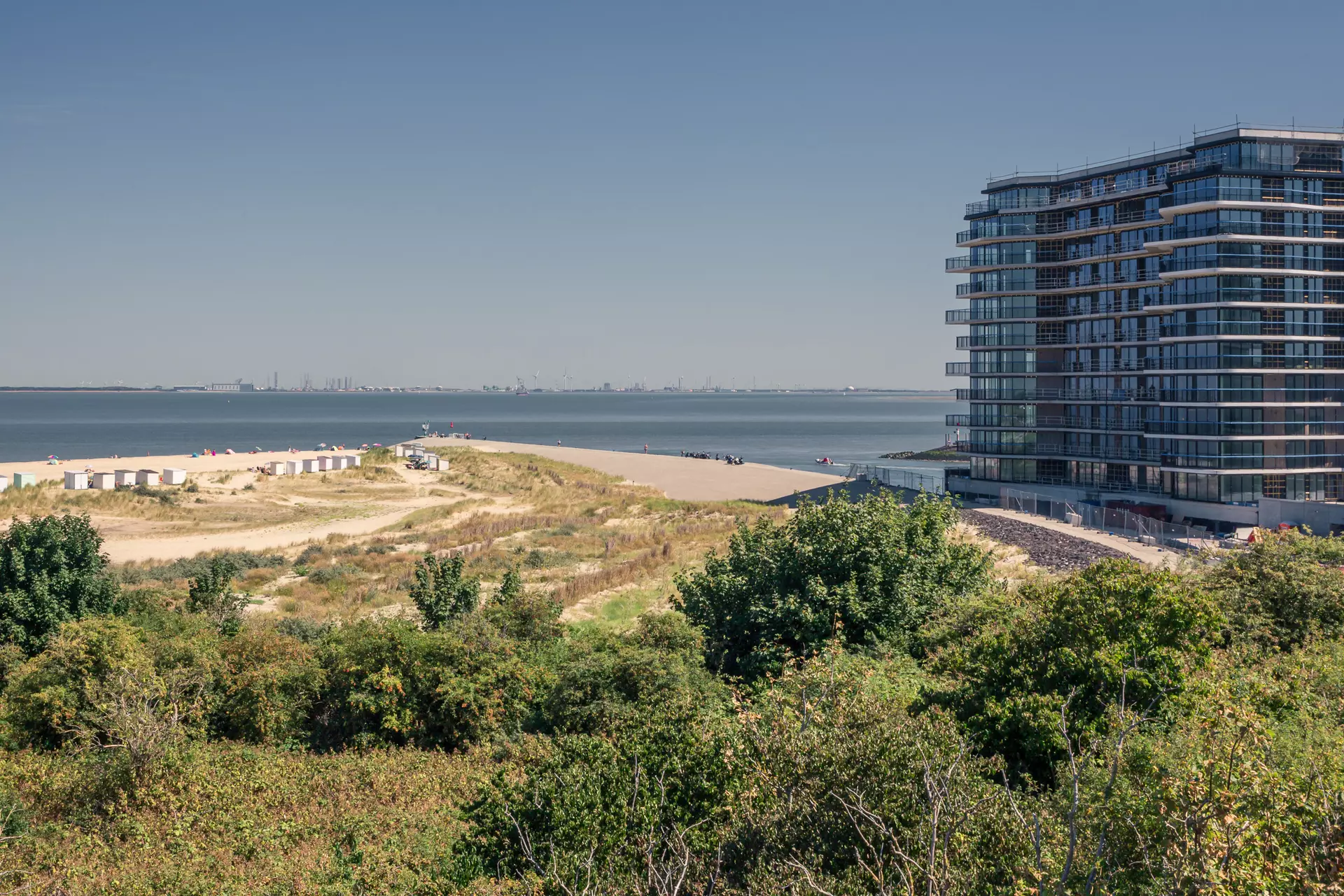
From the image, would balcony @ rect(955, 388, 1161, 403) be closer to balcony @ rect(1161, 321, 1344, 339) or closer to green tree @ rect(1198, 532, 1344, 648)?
balcony @ rect(1161, 321, 1344, 339)

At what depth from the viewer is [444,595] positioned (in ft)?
120

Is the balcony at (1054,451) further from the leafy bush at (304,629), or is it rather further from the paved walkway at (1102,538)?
the leafy bush at (304,629)

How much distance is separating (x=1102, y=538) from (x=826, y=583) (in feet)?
112

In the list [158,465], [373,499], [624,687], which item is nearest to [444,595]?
[624,687]

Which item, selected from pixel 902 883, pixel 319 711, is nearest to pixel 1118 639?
pixel 902 883

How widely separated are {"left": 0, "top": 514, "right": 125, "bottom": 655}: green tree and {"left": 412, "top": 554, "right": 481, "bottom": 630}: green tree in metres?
10.7

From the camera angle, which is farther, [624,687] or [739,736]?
[624,687]

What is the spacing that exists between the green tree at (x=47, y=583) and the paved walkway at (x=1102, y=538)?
41025 mm

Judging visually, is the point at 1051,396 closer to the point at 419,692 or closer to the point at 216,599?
the point at 216,599

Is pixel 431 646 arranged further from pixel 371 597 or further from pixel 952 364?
pixel 952 364

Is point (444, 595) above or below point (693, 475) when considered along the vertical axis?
above

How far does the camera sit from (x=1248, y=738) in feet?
46.7

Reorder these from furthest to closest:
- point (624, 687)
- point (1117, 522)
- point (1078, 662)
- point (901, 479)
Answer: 1. point (901, 479)
2. point (1117, 522)
3. point (624, 687)
4. point (1078, 662)

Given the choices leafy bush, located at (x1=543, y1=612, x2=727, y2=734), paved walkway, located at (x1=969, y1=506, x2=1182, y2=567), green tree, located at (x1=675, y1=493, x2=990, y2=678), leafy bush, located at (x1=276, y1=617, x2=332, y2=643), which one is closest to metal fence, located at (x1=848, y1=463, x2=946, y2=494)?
paved walkway, located at (x1=969, y1=506, x2=1182, y2=567)
